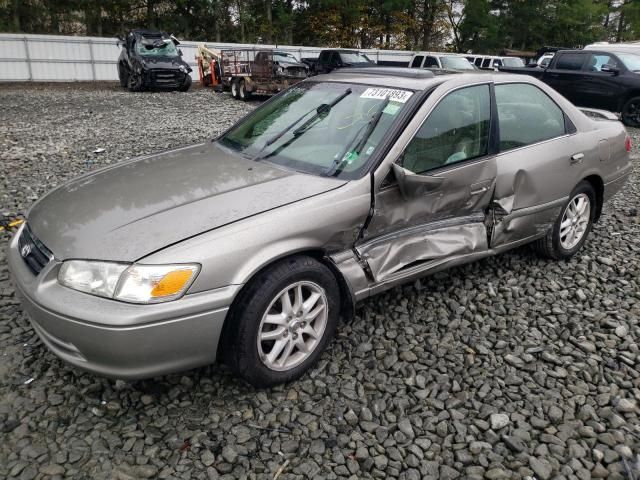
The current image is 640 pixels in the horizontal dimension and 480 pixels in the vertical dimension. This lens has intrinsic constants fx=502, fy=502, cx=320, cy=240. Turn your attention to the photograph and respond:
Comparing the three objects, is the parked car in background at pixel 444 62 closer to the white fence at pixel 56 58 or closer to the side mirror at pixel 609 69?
the side mirror at pixel 609 69

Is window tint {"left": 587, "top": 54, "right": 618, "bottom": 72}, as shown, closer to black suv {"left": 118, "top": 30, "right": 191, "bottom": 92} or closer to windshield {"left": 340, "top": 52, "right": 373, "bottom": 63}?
windshield {"left": 340, "top": 52, "right": 373, "bottom": 63}

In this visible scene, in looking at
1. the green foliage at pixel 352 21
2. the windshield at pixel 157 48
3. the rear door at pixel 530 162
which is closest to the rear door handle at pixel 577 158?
the rear door at pixel 530 162

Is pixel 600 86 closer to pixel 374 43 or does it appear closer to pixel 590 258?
pixel 590 258

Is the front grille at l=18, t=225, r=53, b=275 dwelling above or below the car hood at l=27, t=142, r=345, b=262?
below

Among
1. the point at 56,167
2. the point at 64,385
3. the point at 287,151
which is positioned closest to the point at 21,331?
the point at 64,385

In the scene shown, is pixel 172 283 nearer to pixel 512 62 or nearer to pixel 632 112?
pixel 632 112

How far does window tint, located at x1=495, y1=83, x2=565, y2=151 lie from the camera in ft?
11.8

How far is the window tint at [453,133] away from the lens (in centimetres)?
305

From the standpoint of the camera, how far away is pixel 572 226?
421 centimetres

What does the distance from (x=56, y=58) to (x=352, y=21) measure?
2011cm

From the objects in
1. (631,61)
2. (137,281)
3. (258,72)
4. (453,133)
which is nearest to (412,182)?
(453,133)

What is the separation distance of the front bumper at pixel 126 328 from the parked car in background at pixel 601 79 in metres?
12.6

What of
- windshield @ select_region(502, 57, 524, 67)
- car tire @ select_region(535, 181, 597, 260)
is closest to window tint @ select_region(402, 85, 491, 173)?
car tire @ select_region(535, 181, 597, 260)

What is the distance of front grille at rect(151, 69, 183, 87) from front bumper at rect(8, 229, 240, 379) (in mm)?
15788
